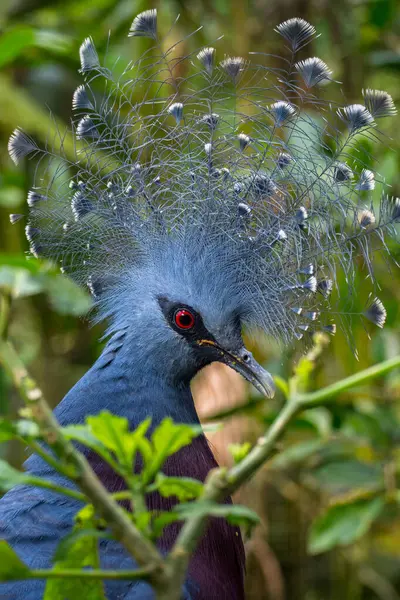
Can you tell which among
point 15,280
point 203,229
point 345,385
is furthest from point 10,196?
point 345,385

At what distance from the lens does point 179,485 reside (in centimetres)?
71

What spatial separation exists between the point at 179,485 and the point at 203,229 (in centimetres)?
118

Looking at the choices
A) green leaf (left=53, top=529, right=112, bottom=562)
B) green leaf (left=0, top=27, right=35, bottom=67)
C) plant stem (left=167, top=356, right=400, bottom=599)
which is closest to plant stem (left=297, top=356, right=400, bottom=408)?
plant stem (left=167, top=356, right=400, bottom=599)

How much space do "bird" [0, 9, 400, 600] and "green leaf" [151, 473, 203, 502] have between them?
3.10ft

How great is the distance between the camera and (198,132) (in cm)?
180

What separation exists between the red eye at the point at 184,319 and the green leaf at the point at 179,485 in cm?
112

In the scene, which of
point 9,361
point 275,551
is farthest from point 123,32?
point 9,361

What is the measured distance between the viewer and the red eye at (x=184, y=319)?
186 centimetres

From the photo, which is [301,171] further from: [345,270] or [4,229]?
[4,229]

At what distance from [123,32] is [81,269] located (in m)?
1.83

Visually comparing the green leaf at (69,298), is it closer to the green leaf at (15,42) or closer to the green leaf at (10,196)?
the green leaf at (10,196)

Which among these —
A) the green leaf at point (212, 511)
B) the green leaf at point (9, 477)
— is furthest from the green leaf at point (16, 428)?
the green leaf at point (212, 511)

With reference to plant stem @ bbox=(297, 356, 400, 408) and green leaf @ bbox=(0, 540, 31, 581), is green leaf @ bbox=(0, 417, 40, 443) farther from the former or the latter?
plant stem @ bbox=(297, 356, 400, 408)

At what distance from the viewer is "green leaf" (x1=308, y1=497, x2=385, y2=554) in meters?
2.35
